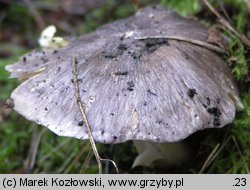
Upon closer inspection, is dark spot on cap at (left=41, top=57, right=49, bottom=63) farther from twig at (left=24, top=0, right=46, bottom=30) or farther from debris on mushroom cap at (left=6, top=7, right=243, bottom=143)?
twig at (left=24, top=0, right=46, bottom=30)

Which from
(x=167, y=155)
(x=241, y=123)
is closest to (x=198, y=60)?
(x=241, y=123)

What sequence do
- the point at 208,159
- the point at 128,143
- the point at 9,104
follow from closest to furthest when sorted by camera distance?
the point at 9,104, the point at 208,159, the point at 128,143

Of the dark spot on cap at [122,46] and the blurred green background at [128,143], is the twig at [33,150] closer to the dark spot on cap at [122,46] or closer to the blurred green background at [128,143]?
the blurred green background at [128,143]

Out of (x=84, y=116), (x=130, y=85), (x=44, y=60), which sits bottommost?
(x=84, y=116)

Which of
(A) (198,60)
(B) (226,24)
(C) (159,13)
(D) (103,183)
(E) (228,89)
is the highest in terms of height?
(C) (159,13)

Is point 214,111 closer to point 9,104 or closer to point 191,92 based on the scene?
point 191,92

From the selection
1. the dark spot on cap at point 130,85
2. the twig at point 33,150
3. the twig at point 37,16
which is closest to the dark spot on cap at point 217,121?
the dark spot on cap at point 130,85

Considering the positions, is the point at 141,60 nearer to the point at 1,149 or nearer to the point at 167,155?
the point at 167,155

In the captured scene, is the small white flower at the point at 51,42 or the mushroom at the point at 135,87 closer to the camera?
the mushroom at the point at 135,87

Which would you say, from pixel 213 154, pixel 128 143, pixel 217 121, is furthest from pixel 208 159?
pixel 128 143
